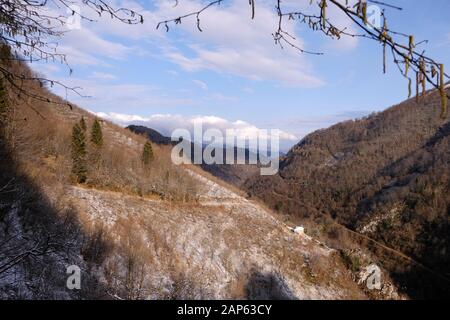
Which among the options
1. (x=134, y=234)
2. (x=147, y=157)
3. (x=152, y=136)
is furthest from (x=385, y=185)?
(x=134, y=234)

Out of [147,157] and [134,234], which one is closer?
[134,234]

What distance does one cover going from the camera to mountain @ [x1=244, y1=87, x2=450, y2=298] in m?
48.4

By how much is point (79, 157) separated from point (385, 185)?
6673cm

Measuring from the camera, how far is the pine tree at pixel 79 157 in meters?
21.7

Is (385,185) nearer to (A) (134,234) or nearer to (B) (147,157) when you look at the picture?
(B) (147,157)

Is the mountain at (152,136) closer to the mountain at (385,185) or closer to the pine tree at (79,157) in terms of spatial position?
the mountain at (385,185)

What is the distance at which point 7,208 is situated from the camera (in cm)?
1279

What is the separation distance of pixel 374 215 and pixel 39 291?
5819 cm

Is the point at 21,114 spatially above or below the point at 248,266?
above

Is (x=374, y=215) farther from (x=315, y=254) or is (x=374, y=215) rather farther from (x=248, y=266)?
(x=248, y=266)

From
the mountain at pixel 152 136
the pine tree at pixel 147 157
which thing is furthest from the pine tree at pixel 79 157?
the mountain at pixel 152 136

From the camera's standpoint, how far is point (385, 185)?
7438 cm

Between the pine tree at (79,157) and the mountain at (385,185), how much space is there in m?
25.8
